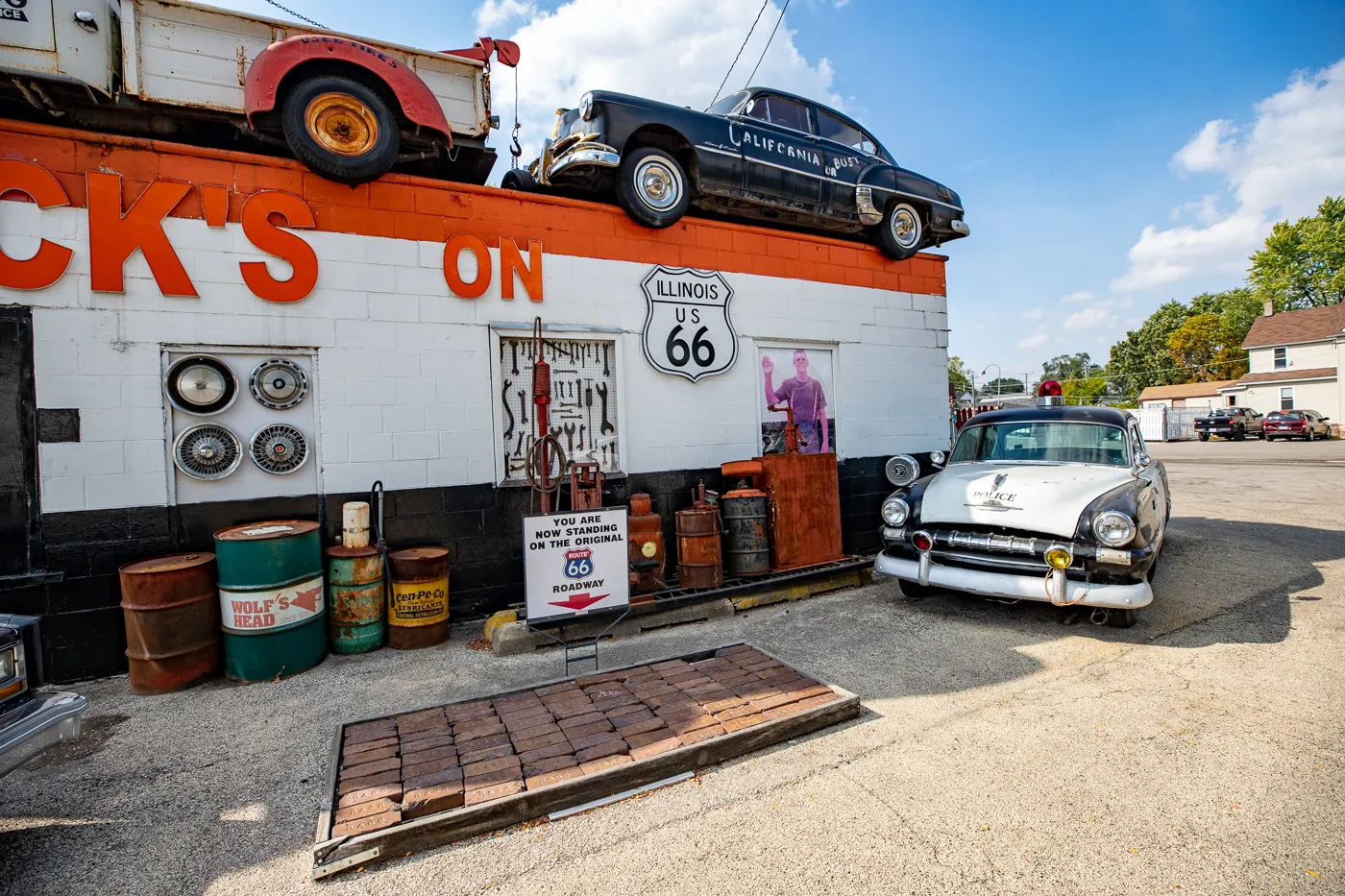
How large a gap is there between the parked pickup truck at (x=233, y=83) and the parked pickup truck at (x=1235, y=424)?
116 ft

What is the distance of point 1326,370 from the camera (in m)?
32.8

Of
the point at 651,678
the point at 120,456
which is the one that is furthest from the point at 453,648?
the point at 120,456

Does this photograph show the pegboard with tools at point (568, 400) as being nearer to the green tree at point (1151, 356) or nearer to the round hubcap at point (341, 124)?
the round hubcap at point (341, 124)

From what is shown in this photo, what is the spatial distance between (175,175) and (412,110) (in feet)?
6.13

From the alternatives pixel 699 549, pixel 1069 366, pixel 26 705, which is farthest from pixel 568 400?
pixel 1069 366

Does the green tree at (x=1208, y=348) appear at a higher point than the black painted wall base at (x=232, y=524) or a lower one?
higher

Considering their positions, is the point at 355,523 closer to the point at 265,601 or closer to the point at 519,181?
the point at 265,601

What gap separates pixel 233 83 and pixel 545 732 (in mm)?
5451

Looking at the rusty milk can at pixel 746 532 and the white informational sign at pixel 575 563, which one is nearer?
the white informational sign at pixel 575 563

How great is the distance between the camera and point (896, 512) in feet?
19.6

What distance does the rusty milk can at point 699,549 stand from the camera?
5.99m

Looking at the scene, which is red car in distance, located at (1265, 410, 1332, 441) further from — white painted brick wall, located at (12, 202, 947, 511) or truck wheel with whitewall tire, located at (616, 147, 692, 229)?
truck wheel with whitewall tire, located at (616, 147, 692, 229)

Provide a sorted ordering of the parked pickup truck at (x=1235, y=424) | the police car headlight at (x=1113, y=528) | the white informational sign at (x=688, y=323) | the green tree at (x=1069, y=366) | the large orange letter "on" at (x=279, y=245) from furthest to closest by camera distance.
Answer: the green tree at (x=1069, y=366)
the parked pickup truck at (x=1235, y=424)
the white informational sign at (x=688, y=323)
the large orange letter "on" at (x=279, y=245)
the police car headlight at (x=1113, y=528)

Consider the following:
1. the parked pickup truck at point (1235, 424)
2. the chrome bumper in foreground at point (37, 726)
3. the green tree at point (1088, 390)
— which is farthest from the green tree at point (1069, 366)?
the chrome bumper in foreground at point (37, 726)
